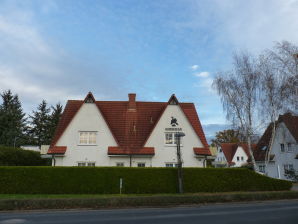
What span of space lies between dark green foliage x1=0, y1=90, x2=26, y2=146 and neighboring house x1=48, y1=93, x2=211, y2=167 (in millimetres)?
26843

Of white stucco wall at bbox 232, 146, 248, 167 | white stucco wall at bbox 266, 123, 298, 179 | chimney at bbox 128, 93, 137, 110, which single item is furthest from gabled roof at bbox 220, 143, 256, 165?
chimney at bbox 128, 93, 137, 110

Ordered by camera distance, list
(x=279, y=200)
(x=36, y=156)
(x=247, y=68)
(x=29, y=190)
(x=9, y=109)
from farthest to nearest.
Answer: (x=9, y=109) < (x=36, y=156) < (x=247, y=68) < (x=29, y=190) < (x=279, y=200)

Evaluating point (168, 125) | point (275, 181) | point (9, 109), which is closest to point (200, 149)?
point (168, 125)

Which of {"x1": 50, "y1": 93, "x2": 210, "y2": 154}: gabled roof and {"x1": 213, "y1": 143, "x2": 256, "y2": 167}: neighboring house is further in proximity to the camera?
{"x1": 213, "y1": 143, "x2": 256, "y2": 167}: neighboring house

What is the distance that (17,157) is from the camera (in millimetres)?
30078

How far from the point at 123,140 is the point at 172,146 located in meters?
5.45

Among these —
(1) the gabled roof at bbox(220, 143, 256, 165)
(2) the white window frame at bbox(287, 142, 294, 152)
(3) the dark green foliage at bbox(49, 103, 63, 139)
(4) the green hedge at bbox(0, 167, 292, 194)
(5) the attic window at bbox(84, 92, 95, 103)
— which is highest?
(3) the dark green foliage at bbox(49, 103, 63, 139)

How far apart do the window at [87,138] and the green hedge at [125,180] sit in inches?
250

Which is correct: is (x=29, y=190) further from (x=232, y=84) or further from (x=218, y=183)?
(x=232, y=84)

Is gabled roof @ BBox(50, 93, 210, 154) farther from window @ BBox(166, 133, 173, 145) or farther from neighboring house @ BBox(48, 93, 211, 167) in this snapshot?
window @ BBox(166, 133, 173, 145)

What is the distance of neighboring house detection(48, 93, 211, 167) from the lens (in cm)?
2745

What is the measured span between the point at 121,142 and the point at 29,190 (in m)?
10.5

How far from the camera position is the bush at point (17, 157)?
92.8 feet

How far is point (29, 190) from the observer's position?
20.8 meters
